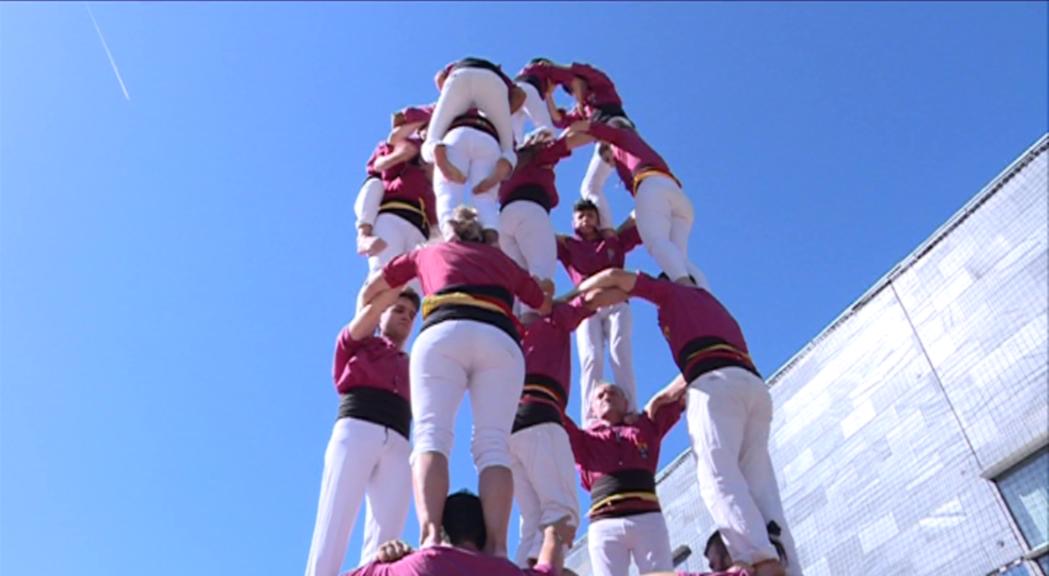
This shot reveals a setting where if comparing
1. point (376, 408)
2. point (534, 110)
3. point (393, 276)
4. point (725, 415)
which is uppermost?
point (534, 110)

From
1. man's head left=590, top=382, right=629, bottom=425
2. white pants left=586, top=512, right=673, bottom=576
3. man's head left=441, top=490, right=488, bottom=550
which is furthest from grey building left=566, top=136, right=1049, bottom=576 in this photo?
man's head left=441, top=490, right=488, bottom=550

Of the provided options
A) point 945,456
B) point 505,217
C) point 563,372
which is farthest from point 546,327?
point 945,456

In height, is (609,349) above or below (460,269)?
above

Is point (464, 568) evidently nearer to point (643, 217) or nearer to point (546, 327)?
point (546, 327)

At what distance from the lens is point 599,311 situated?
22.3 ft

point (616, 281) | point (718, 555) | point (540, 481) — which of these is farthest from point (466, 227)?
point (718, 555)

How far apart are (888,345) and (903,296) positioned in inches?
18.1

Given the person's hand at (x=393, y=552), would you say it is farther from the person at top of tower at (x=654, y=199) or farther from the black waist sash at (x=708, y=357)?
the person at top of tower at (x=654, y=199)

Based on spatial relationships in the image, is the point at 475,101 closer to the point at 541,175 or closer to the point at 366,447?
the point at 541,175

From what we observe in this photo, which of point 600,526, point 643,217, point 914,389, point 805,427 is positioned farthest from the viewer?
point 805,427

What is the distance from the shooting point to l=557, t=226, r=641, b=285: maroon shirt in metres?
7.00

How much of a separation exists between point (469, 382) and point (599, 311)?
122 inches

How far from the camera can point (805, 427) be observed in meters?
8.38

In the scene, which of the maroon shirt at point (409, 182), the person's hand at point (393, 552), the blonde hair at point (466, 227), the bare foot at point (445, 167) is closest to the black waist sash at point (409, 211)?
the maroon shirt at point (409, 182)
